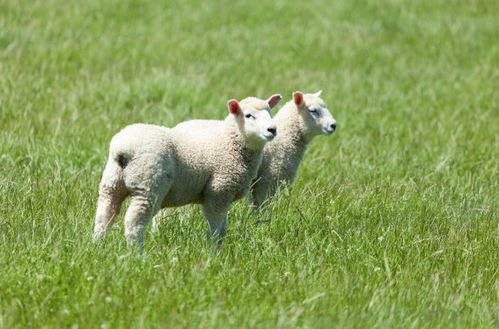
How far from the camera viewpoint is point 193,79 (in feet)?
33.3

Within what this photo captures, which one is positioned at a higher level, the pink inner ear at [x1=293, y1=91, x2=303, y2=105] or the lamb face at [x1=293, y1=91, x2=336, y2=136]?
the pink inner ear at [x1=293, y1=91, x2=303, y2=105]

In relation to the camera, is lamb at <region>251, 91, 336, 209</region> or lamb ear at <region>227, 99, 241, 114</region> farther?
lamb at <region>251, 91, 336, 209</region>

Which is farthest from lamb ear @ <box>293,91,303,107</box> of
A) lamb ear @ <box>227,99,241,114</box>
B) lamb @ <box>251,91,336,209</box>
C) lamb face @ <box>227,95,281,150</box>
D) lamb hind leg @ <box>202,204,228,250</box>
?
lamb hind leg @ <box>202,204,228,250</box>

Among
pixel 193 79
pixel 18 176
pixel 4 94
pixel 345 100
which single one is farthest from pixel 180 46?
pixel 18 176

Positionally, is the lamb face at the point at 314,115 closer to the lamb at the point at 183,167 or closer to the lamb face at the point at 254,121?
the lamb at the point at 183,167

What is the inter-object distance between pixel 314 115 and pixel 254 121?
1232 millimetres

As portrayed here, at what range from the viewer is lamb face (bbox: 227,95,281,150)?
5.35 m

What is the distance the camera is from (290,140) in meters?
6.59

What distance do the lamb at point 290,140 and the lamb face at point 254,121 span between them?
89cm

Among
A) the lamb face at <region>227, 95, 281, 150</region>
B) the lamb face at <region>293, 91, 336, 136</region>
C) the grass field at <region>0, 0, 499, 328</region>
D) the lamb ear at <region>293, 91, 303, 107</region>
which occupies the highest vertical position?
the lamb face at <region>227, 95, 281, 150</region>

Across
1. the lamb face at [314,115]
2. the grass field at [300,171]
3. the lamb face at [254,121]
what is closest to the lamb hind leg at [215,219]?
the grass field at [300,171]

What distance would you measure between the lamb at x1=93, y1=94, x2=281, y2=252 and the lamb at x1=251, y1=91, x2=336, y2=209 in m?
0.78

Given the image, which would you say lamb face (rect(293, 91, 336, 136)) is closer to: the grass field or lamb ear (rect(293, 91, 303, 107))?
lamb ear (rect(293, 91, 303, 107))

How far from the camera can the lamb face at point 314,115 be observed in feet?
21.4
